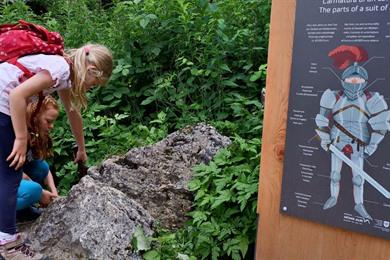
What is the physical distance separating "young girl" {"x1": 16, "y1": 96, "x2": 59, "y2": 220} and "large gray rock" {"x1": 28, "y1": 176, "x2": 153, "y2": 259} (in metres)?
0.24

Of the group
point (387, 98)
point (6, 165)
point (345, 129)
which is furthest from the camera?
point (6, 165)

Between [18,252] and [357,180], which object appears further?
[18,252]

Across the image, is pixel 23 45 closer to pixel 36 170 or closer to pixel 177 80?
pixel 36 170

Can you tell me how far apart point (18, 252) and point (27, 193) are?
493mm

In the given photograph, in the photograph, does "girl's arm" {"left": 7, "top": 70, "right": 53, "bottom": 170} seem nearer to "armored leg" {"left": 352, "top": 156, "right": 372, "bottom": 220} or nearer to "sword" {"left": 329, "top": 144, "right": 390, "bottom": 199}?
"sword" {"left": 329, "top": 144, "right": 390, "bottom": 199}

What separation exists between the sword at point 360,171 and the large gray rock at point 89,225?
1.27 m

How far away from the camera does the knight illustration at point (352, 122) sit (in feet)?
7.12

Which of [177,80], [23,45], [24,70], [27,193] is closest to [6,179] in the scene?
[27,193]

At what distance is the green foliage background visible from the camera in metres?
3.87

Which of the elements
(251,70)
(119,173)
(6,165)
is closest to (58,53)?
(6,165)

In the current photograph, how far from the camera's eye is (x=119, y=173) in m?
3.47

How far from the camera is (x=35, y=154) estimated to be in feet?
10.6

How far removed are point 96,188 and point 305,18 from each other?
1618 millimetres

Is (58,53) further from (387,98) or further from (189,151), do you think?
(387,98)
